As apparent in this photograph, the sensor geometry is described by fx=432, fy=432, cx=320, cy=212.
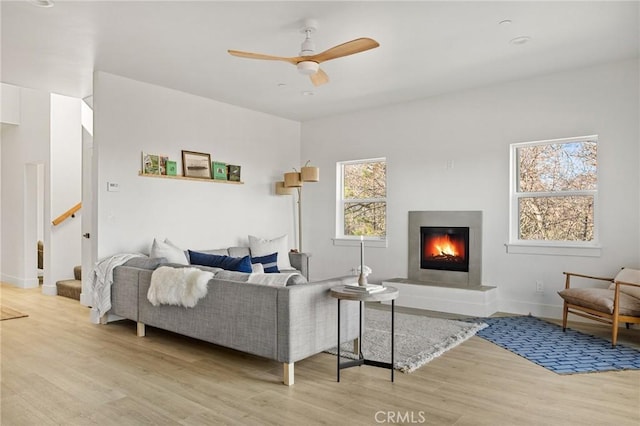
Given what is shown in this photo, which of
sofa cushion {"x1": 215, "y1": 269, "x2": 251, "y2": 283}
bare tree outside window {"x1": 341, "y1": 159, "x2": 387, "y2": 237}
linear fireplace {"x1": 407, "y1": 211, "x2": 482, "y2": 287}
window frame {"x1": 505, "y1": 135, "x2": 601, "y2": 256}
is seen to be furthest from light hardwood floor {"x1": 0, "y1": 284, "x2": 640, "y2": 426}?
bare tree outside window {"x1": 341, "y1": 159, "x2": 387, "y2": 237}

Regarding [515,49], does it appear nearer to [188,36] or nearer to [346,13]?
[346,13]

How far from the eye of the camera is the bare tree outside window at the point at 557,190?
4820 mm

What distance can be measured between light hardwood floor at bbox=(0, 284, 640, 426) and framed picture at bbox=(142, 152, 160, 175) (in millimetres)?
2093

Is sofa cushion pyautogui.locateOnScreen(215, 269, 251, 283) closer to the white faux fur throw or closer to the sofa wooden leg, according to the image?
the white faux fur throw

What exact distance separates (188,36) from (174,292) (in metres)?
2.25

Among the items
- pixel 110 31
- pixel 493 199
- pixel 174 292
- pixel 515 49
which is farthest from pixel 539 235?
pixel 110 31

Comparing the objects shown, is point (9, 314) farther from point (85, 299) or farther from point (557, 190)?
point (557, 190)

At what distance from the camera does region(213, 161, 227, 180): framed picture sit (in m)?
5.96

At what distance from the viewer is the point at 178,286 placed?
11.7ft

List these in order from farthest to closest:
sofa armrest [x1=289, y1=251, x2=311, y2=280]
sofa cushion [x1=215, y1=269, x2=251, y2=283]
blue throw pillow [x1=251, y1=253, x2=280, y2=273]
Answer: sofa armrest [x1=289, y1=251, x2=311, y2=280] < blue throw pillow [x1=251, y1=253, x2=280, y2=273] < sofa cushion [x1=215, y1=269, x2=251, y2=283]

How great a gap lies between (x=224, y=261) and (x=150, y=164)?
1896 millimetres

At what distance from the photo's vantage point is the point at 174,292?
3.59 metres

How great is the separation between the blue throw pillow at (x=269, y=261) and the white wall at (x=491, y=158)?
1409mm

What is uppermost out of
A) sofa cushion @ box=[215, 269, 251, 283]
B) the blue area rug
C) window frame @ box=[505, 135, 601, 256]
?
window frame @ box=[505, 135, 601, 256]
